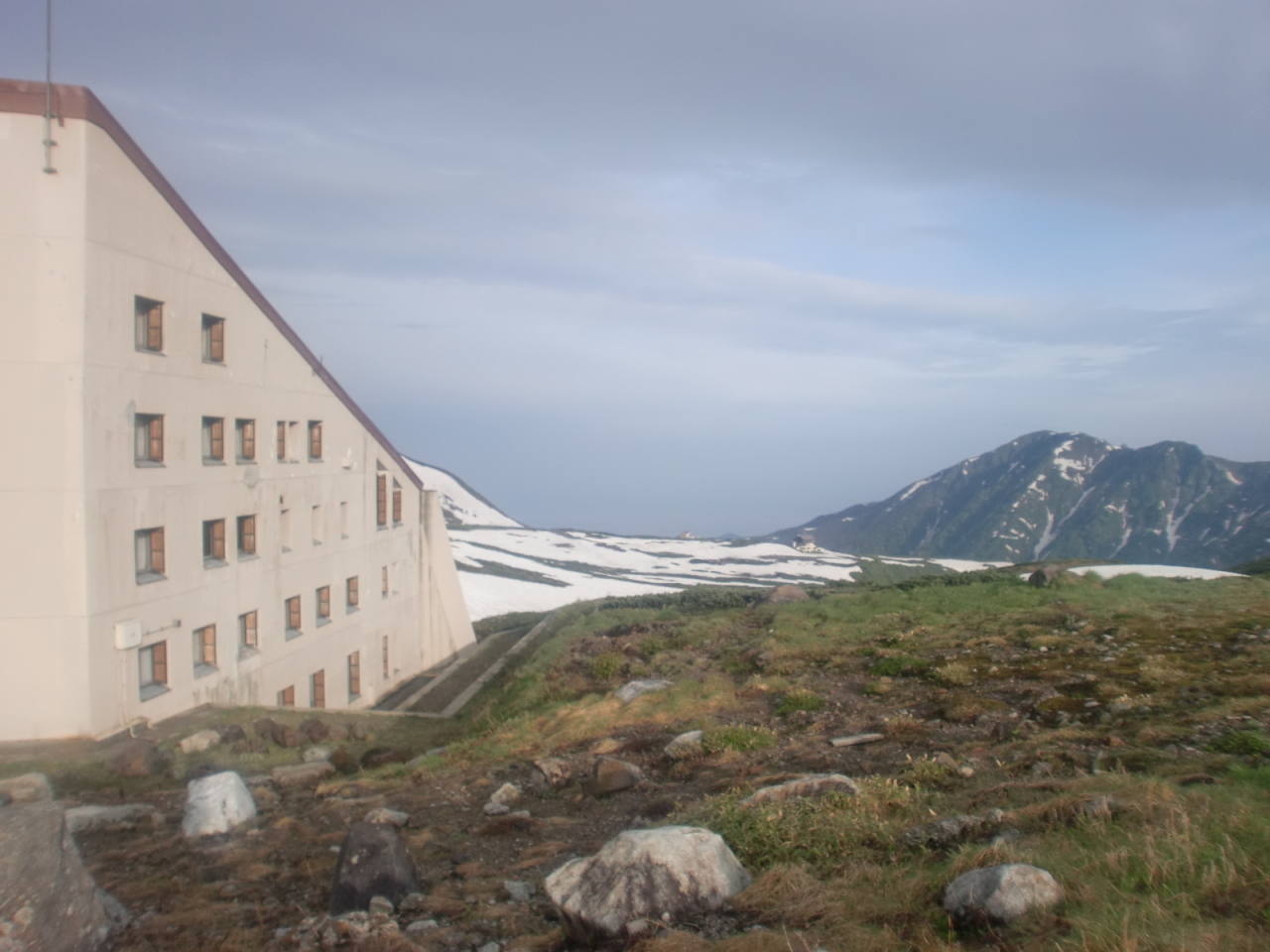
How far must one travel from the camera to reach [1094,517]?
17662 cm

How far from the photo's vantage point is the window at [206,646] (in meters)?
18.8

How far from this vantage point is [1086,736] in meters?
8.98

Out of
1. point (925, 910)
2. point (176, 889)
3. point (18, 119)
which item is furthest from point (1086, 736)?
point (18, 119)

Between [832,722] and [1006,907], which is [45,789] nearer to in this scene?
[832,722]

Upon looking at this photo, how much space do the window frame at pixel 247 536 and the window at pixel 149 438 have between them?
3837mm

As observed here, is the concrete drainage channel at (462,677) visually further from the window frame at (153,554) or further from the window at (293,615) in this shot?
the window frame at (153,554)

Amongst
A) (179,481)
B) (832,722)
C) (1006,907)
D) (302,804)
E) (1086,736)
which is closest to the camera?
(1006,907)

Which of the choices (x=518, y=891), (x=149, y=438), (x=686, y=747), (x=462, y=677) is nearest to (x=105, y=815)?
(x=518, y=891)

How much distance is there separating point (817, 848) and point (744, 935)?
143 cm

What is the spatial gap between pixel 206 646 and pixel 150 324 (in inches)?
287

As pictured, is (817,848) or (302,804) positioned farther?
(302,804)

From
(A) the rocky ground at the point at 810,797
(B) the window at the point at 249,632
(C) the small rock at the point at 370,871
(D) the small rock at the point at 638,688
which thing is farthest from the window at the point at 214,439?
(C) the small rock at the point at 370,871

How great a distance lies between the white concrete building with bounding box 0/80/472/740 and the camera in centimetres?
1457

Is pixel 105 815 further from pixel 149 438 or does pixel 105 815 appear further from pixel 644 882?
pixel 149 438
